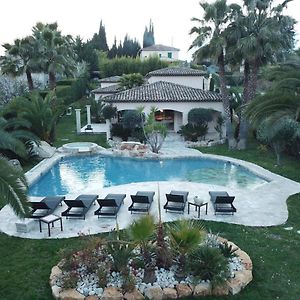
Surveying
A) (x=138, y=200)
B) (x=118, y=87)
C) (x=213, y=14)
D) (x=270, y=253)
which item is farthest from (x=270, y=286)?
(x=118, y=87)

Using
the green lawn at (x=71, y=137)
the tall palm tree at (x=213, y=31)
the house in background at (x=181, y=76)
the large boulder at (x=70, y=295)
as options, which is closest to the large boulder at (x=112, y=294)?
the large boulder at (x=70, y=295)

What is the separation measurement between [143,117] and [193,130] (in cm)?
407

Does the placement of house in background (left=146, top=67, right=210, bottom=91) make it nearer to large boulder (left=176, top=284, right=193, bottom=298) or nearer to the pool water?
the pool water

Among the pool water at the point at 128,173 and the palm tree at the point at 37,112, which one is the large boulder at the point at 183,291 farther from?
the palm tree at the point at 37,112

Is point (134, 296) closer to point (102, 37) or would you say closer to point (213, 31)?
point (213, 31)

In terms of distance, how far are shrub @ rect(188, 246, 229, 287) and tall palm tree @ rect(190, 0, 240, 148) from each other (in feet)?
58.0

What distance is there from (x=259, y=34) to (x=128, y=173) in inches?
462

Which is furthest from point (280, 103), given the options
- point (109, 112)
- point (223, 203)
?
point (109, 112)

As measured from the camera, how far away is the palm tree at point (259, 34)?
22422 millimetres

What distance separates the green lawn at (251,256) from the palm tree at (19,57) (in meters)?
24.5

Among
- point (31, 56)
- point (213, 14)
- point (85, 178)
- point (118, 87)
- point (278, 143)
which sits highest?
point (213, 14)

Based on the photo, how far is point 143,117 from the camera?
29.0 m

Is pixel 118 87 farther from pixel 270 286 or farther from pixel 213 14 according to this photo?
pixel 270 286

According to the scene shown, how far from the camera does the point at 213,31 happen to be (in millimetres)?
24266
